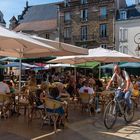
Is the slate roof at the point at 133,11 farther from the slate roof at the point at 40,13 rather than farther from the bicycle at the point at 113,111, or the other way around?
the bicycle at the point at 113,111

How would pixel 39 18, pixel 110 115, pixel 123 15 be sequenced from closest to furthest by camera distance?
pixel 110 115
pixel 123 15
pixel 39 18

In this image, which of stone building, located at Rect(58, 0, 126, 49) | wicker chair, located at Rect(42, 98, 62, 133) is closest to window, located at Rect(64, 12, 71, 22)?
stone building, located at Rect(58, 0, 126, 49)

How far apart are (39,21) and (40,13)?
273 centimetres

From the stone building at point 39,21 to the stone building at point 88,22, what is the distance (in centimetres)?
233

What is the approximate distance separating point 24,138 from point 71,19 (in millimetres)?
47225

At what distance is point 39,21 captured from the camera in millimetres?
60406

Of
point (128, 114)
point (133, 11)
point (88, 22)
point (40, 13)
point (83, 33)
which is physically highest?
point (40, 13)

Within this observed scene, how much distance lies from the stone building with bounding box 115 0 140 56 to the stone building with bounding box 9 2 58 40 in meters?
10.9

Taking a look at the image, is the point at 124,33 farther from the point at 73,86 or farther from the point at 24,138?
the point at 24,138

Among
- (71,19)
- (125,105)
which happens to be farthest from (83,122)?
(71,19)

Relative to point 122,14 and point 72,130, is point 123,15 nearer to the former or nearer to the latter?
point 122,14

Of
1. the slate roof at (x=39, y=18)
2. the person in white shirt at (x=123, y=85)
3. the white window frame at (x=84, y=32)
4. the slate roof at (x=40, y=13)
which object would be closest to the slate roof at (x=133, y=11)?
the white window frame at (x=84, y=32)

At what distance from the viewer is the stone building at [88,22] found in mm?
50281

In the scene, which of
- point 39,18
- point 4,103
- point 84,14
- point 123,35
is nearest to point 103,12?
point 84,14
